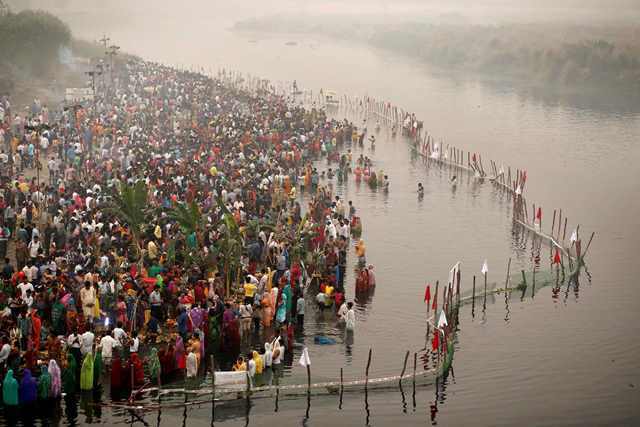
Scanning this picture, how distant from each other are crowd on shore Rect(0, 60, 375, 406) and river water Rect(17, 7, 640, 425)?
117cm

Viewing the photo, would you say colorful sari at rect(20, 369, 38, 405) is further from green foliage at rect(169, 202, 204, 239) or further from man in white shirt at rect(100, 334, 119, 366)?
green foliage at rect(169, 202, 204, 239)

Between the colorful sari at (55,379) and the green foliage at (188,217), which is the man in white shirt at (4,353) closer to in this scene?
the colorful sari at (55,379)

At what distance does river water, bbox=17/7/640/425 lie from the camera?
63.9 ft

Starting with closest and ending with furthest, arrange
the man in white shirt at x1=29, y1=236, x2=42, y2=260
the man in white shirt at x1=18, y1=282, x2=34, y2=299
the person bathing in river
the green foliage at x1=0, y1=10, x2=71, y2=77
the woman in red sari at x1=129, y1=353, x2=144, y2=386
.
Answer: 1. the woman in red sari at x1=129, y1=353, x2=144, y2=386
2. the man in white shirt at x1=18, y1=282, x2=34, y2=299
3. the man in white shirt at x1=29, y1=236, x2=42, y2=260
4. the person bathing in river
5. the green foliage at x1=0, y1=10, x2=71, y2=77

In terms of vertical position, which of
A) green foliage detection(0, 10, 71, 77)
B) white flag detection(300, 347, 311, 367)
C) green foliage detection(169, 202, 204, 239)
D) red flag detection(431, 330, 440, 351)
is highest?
green foliage detection(0, 10, 71, 77)

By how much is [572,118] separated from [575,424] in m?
42.3

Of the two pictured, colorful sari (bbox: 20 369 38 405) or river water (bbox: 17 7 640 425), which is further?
river water (bbox: 17 7 640 425)

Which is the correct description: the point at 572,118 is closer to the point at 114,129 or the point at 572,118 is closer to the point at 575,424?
the point at 114,129

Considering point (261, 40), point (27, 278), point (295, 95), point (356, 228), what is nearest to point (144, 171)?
point (356, 228)

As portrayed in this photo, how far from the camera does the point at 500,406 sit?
19.7 m

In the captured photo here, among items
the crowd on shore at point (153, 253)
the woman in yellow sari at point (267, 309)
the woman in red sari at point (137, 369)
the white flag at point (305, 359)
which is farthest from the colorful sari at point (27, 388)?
the woman in yellow sari at point (267, 309)

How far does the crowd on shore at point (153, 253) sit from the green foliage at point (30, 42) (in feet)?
63.3

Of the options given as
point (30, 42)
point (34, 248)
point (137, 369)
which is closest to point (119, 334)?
point (137, 369)

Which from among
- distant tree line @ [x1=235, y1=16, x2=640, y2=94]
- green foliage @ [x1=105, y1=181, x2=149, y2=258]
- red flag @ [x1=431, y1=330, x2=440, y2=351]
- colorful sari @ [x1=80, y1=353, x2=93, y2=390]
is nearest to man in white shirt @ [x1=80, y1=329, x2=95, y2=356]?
colorful sari @ [x1=80, y1=353, x2=93, y2=390]
